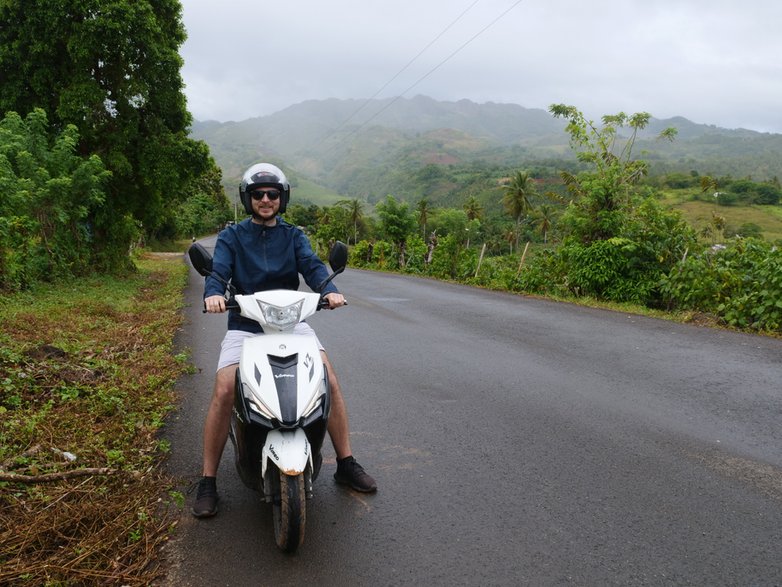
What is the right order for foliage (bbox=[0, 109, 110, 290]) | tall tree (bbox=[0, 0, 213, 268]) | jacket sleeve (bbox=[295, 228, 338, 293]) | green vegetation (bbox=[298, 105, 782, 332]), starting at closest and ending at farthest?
jacket sleeve (bbox=[295, 228, 338, 293]) < green vegetation (bbox=[298, 105, 782, 332]) < foliage (bbox=[0, 109, 110, 290]) < tall tree (bbox=[0, 0, 213, 268])

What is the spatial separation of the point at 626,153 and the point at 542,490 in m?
13.0

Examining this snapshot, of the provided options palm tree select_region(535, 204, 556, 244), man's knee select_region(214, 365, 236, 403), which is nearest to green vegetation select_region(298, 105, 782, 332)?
man's knee select_region(214, 365, 236, 403)

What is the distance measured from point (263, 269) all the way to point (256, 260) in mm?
74

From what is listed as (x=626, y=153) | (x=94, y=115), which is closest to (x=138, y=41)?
(x=94, y=115)

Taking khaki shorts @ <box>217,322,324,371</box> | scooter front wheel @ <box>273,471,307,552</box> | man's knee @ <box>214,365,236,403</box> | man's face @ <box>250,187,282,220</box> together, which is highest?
man's face @ <box>250,187,282,220</box>

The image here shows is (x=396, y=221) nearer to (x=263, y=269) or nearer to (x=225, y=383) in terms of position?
(x=263, y=269)

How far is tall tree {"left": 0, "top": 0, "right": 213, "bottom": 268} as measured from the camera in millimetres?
14008

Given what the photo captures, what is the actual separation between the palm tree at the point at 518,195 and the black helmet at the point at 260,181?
2310 inches

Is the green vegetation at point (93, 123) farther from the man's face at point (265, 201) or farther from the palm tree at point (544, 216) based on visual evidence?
the palm tree at point (544, 216)

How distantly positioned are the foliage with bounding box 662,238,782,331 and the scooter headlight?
8.11m

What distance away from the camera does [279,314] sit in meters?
2.82

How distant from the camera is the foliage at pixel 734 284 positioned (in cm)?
827

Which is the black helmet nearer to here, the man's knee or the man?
the man

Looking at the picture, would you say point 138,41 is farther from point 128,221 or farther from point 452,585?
point 452,585
